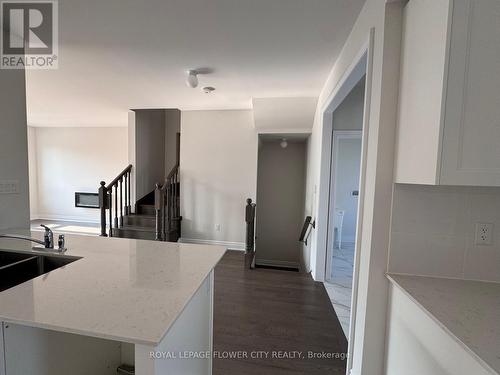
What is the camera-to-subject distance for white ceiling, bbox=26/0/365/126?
174cm

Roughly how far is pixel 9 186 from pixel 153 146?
3656mm

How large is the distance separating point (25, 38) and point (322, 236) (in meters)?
3.68

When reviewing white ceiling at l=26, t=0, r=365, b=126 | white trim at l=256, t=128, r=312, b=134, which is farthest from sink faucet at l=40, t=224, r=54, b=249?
white trim at l=256, t=128, r=312, b=134

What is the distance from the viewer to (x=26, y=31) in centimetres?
207

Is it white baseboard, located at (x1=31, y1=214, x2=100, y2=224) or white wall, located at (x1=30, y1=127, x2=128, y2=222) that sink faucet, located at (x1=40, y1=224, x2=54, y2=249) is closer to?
white wall, located at (x1=30, y1=127, x2=128, y2=222)

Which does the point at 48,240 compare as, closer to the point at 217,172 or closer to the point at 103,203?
the point at 103,203

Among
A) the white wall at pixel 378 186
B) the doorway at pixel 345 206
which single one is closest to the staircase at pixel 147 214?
the doorway at pixel 345 206

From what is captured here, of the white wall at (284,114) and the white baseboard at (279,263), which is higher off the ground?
the white wall at (284,114)

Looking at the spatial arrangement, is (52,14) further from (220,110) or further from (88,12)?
(220,110)

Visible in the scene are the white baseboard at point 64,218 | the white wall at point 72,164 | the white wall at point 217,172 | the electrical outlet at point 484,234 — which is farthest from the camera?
the white baseboard at point 64,218

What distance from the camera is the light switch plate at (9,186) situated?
202 centimetres

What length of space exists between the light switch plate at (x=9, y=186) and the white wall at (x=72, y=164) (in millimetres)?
4336

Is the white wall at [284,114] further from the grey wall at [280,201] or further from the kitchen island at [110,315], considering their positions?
the kitchen island at [110,315]

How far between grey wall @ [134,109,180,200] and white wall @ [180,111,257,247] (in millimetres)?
1056
